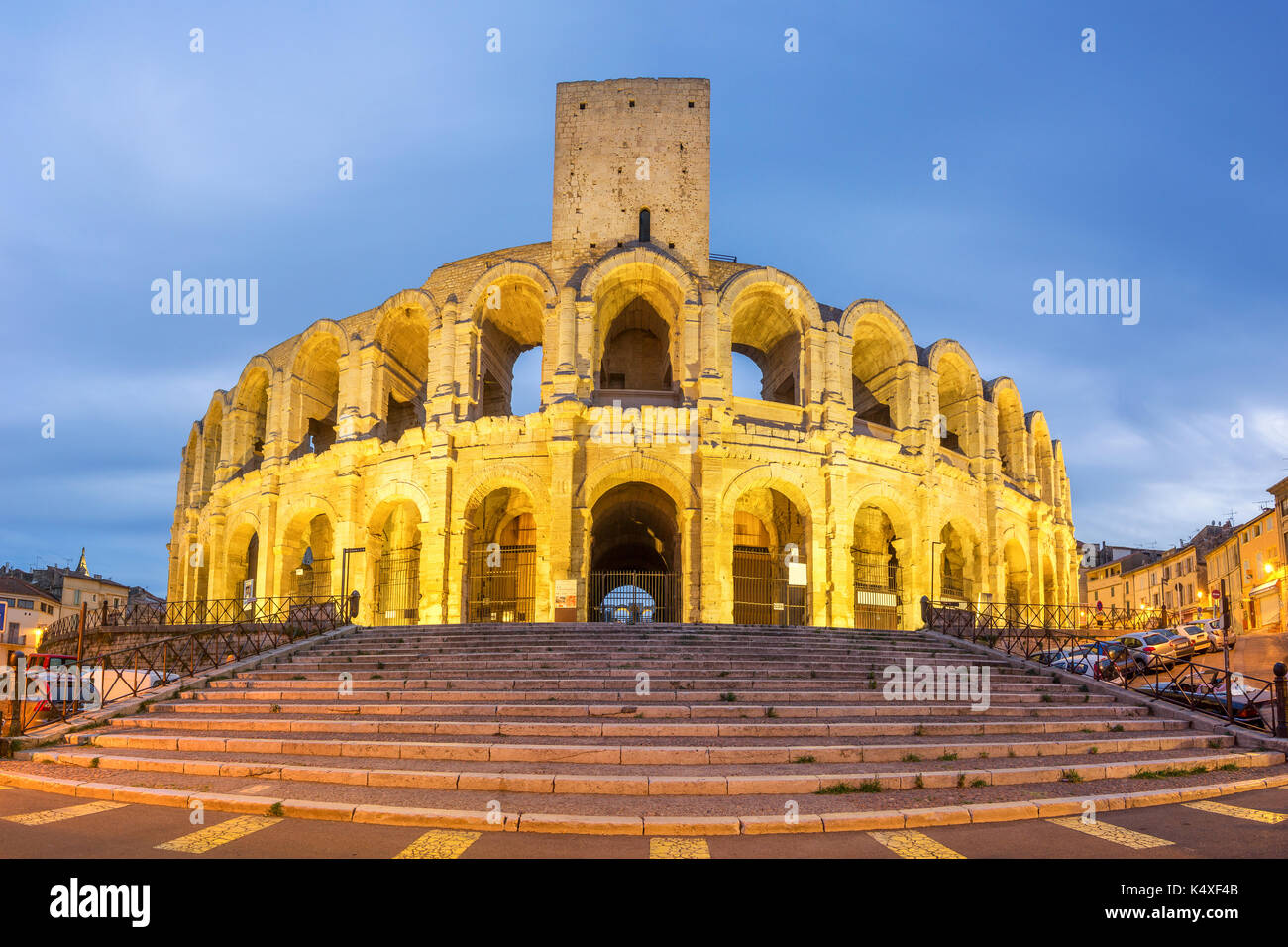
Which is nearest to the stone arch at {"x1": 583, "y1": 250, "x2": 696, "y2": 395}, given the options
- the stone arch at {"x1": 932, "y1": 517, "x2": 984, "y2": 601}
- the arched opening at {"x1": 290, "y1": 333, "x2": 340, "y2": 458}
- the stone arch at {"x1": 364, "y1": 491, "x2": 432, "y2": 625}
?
the stone arch at {"x1": 364, "y1": 491, "x2": 432, "y2": 625}

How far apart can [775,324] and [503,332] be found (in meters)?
9.67

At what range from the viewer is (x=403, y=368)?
28.6m

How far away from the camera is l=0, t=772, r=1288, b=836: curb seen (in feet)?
21.8

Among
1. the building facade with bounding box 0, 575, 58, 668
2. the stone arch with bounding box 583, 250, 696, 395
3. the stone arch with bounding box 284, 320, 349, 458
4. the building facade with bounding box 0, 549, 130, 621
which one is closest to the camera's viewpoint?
the stone arch with bounding box 583, 250, 696, 395

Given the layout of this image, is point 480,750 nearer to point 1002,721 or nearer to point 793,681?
point 793,681

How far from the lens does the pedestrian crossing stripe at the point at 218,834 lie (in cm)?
611

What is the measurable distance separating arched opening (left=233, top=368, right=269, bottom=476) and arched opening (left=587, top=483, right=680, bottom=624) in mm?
13391

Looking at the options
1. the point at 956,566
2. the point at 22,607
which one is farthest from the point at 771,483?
the point at 22,607

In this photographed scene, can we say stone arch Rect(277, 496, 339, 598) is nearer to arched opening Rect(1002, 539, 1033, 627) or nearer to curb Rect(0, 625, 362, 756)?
curb Rect(0, 625, 362, 756)

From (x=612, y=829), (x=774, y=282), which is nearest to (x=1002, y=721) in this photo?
(x=612, y=829)

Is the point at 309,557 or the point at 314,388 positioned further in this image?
the point at 309,557

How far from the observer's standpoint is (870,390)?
28.9 m

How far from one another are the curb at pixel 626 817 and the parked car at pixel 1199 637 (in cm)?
2085

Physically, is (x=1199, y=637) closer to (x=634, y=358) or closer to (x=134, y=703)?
(x=634, y=358)
